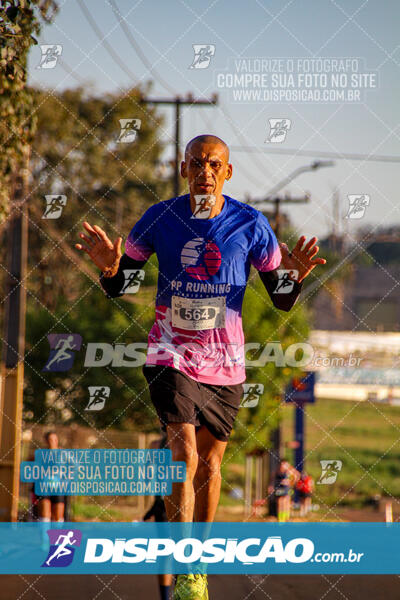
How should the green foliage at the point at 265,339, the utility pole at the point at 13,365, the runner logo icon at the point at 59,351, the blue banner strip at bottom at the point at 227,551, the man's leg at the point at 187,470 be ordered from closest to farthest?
the man's leg at the point at 187,470 → the blue banner strip at bottom at the point at 227,551 → the runner logo icon at the point at 59,351 → the utility pole at the point at 13,365 → the green foliage at the point at 265,339

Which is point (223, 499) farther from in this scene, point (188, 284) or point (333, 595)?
point (188, 284)

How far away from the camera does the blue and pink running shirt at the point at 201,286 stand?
183 inches

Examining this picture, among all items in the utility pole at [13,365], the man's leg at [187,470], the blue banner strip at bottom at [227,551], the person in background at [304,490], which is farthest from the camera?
the person in background at [304,490]

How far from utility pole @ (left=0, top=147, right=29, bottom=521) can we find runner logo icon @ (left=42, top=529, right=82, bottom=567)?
4552mm

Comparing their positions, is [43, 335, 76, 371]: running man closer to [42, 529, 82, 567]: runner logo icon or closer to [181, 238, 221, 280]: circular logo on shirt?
[42, 529, 82, 567]: runner logo icon

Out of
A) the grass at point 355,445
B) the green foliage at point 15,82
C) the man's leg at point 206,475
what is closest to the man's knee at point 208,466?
the man's leg at point 206,475

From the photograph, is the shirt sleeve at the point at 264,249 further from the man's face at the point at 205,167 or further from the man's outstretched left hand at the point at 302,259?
the man's face at the point at 205,167

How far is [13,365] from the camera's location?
11.8 m

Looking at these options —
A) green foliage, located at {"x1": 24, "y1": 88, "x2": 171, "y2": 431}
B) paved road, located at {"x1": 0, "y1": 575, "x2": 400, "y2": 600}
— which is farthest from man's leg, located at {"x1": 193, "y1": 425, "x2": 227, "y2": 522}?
green foliage, located at {"x1": 24, "y1": 88, "x2": 171, "y2": 431}

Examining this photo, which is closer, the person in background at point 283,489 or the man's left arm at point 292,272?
the man's left arm at point 292,272

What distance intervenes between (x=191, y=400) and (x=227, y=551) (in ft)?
3.48

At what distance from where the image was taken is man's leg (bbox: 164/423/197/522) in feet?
14.1

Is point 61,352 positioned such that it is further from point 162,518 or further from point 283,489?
point 283,489

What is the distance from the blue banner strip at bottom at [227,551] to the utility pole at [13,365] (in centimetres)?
512
